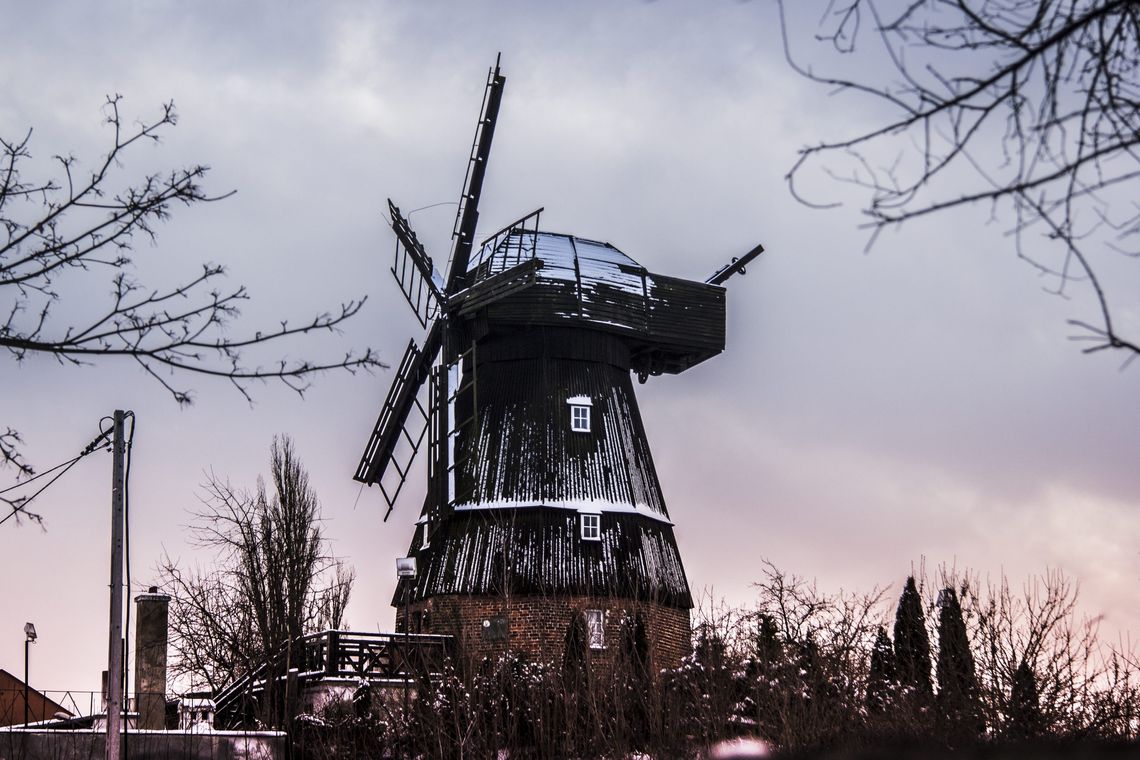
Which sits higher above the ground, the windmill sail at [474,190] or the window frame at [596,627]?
the windmill sail at [474,190]

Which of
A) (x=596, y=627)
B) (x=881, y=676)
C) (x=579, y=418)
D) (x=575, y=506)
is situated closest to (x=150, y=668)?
(x=596, y=627)

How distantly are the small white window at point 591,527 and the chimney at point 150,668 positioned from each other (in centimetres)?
868

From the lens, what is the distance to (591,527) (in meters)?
29.4

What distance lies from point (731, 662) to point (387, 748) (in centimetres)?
544

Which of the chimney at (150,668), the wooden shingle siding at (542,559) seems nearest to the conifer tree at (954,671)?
the wooden shingle siding at (542,559)

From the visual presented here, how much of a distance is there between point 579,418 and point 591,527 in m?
2.29

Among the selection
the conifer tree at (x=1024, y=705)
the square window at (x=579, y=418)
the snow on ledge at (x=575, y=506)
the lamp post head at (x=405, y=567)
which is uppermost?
the square window at (x=579, y=418)

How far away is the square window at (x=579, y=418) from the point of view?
3028 cm

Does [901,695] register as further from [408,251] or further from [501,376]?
[408,251]

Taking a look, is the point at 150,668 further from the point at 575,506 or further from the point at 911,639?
the point at 911,639

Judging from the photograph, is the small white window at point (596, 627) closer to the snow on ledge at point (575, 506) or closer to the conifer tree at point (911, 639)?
the snow on ledge at point (575, 506)

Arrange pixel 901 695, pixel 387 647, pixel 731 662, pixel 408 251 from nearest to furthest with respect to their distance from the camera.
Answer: pixel 901 695
pixel 731 662
pixel 387 647
pixel 408 251

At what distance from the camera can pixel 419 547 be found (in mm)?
30766

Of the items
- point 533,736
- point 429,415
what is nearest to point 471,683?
point 533,736
